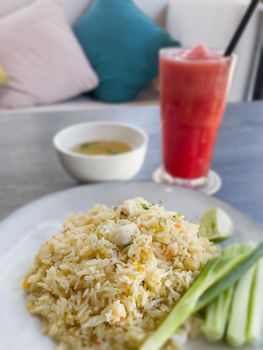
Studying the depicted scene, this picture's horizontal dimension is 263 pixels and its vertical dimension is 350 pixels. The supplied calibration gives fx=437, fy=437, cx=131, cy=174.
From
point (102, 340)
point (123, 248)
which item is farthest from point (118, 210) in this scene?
point (102, 340)

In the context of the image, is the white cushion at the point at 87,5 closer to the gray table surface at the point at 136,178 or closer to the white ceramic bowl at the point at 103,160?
the gray table surface at the point at 136,178

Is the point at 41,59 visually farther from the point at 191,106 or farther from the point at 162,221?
the point at 162,221

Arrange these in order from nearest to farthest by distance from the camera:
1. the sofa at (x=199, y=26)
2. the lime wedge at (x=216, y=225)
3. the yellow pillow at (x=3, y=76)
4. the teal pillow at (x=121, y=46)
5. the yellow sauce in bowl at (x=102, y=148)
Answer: the lime wedge at (x=216, y=225) → the yellow sauce in bowl at (x=102, y=148) → the yellow pillow at (x=3, y=76) → the sofa at (x=199, y=26) → the teal pillow at (x=121, y=46)

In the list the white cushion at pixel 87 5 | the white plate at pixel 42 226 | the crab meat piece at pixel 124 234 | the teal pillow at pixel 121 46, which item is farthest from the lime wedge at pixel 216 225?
the white cushion at pixel 87 5

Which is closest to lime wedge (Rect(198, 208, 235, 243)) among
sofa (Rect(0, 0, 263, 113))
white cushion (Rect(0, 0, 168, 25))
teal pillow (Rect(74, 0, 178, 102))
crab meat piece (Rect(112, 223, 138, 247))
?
crab meat piece (Rect(112, 223, 138, 247))

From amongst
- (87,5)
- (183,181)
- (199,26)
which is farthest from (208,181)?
(87,5)

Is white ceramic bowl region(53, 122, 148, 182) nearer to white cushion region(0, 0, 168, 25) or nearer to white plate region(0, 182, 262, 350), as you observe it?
white plate region(0, 182, 262, 350)

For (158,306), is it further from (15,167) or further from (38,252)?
(15,167)
